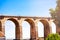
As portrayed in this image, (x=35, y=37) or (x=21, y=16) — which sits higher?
(x=21, y=16)

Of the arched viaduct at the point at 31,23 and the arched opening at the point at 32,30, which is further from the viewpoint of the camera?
the arched opening at the point at 32,30

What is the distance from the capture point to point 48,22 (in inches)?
1746

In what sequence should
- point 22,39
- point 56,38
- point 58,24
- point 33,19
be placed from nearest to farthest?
point 56,38 < point 58,24 < point 22,39 < point 33,19

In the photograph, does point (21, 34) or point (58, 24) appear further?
point (21, 34)

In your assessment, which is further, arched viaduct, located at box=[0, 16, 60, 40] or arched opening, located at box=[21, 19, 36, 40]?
arched opening, located at box=[21, 19, 36, 40]

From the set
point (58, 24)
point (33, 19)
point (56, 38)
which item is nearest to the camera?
point (56, 38)

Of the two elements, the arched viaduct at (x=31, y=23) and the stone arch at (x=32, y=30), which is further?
the stone arch at (x=32, y=30)

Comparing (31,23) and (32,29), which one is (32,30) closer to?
(32,29)

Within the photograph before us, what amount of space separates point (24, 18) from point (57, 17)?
6484mm

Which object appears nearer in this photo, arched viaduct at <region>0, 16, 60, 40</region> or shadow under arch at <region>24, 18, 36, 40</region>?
arched viaduct at <region>0, 16, 60, 40</region>

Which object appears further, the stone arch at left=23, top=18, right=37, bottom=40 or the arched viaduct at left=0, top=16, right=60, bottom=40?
the stone arch at left=23, top=18, right=37, bottom=40

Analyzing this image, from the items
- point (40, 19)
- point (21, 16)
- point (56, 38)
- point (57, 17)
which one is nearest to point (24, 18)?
point (21, 16)

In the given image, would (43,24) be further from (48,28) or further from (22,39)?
(22,39)

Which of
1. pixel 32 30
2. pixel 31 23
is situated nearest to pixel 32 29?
pixel 32 30
